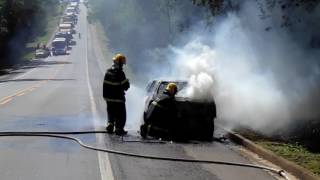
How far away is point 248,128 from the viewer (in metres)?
15.2

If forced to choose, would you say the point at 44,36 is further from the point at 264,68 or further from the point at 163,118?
the point at 163,118

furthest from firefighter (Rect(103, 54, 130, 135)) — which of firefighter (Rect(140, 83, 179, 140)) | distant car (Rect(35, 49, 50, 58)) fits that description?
distant car (Rect(35, 49, 50, 58))

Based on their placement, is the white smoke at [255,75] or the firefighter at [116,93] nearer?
the firefighter at [116,93]

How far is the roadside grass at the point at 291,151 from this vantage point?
997 cm

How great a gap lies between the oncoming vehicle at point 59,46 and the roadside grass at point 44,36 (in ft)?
11.5

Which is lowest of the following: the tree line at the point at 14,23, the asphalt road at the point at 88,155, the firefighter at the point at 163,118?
the asphalt road at the point at 88,155

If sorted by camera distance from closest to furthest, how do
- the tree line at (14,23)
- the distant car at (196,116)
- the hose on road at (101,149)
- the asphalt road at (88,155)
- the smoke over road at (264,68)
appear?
the asphalt road at (88,155) < the hose on road at (101,149) < the distant car at (196,116) < the smoke over road at (264,68) < the tree line at (14,23)

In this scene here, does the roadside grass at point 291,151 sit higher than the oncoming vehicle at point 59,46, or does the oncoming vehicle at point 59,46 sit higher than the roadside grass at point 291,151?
the oncoming vehicle at point 59,46

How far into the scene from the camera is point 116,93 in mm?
13383

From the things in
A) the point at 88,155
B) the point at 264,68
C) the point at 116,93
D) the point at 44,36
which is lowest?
the point at 88,155

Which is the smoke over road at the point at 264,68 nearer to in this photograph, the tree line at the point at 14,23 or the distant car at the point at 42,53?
the tree line at the point at 14,23

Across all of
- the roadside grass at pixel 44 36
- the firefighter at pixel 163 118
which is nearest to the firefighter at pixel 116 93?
the firefighter at pixel 163 118

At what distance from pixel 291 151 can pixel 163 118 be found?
290 cm

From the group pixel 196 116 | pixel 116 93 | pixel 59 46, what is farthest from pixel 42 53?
pixel 196 116
